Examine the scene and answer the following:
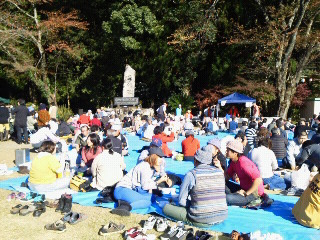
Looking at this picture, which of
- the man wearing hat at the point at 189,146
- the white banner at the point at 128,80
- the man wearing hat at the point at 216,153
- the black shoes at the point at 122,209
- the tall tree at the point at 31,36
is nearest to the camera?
the black shoes at the point at 122,209

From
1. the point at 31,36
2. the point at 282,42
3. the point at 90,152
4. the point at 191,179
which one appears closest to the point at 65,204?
the point at 90,152

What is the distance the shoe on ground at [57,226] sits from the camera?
15.4 feet

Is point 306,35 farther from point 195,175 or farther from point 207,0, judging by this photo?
point 195,175

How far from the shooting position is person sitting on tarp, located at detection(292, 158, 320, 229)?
445 cm

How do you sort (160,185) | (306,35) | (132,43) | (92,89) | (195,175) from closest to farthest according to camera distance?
(195,175) → (160,185) → (306,35) → (132,43) → (92,89)

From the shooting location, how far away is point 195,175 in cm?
444

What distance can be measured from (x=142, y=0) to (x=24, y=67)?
27.8ft

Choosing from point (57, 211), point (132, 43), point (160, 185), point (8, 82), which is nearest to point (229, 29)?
point (132, 43)

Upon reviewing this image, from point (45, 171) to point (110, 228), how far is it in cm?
211

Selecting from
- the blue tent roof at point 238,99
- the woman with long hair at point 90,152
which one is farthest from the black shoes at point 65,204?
the blue tent roof at point 238,99

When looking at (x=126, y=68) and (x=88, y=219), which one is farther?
(x=126, y=68)

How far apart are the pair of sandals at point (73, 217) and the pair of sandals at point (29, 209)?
0.50 meters

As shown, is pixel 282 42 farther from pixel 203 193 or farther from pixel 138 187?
pixel 203 193

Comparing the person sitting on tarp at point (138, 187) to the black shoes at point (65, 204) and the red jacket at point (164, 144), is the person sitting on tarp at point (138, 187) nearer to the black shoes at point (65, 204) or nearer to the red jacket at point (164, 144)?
the black shoes at point (65, 204)
